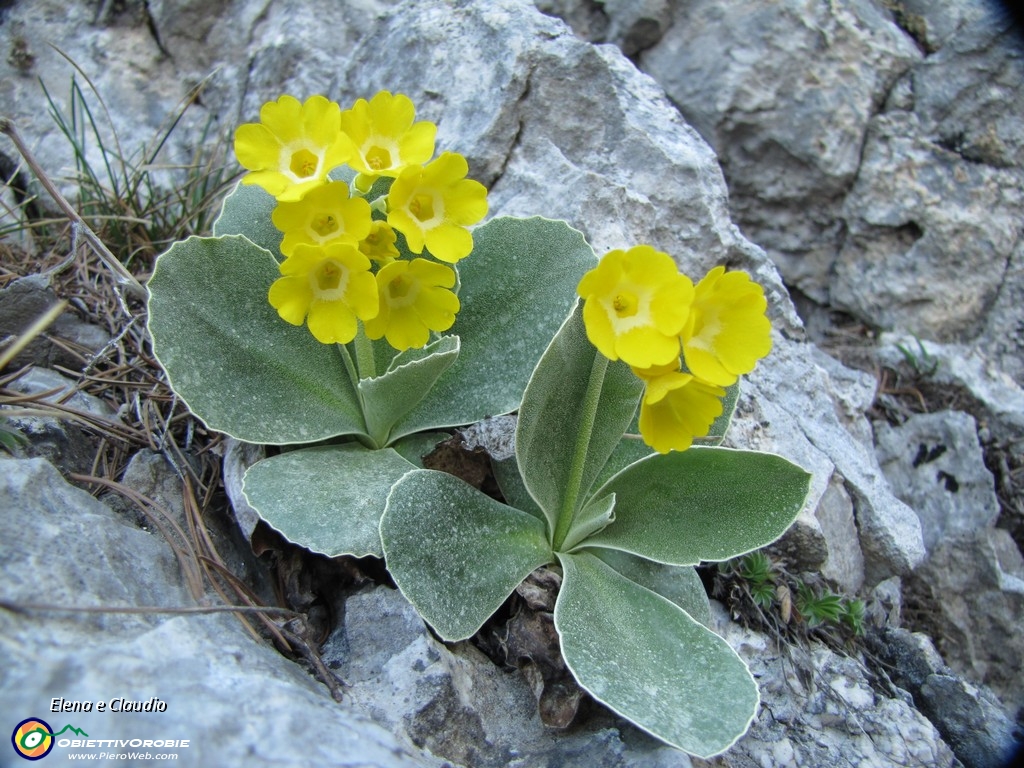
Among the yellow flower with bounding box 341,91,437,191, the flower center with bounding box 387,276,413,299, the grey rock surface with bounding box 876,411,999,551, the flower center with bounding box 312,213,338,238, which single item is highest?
the yellow flower with bounding box 341,91,437,191

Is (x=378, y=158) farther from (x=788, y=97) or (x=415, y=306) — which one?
(x=788, y=97)

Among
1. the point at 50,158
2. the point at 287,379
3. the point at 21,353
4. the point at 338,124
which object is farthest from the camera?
the point at 50,158

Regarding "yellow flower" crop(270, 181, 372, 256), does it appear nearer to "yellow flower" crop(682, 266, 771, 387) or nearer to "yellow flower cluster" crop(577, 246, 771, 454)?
"yellow flower cluster" crop(577, 246, 771, 454)

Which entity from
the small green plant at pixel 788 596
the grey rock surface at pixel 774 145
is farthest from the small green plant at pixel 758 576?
the grey rock surface at pixel 774 145

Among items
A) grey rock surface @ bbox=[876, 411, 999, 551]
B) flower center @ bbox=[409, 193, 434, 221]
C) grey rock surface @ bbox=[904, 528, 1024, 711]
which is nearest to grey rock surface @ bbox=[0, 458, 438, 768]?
flower center @ bbox=[409, 193, 434, 221]

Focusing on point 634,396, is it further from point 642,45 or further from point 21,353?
point 642,45

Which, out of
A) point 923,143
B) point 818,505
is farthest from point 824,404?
point 923,143
